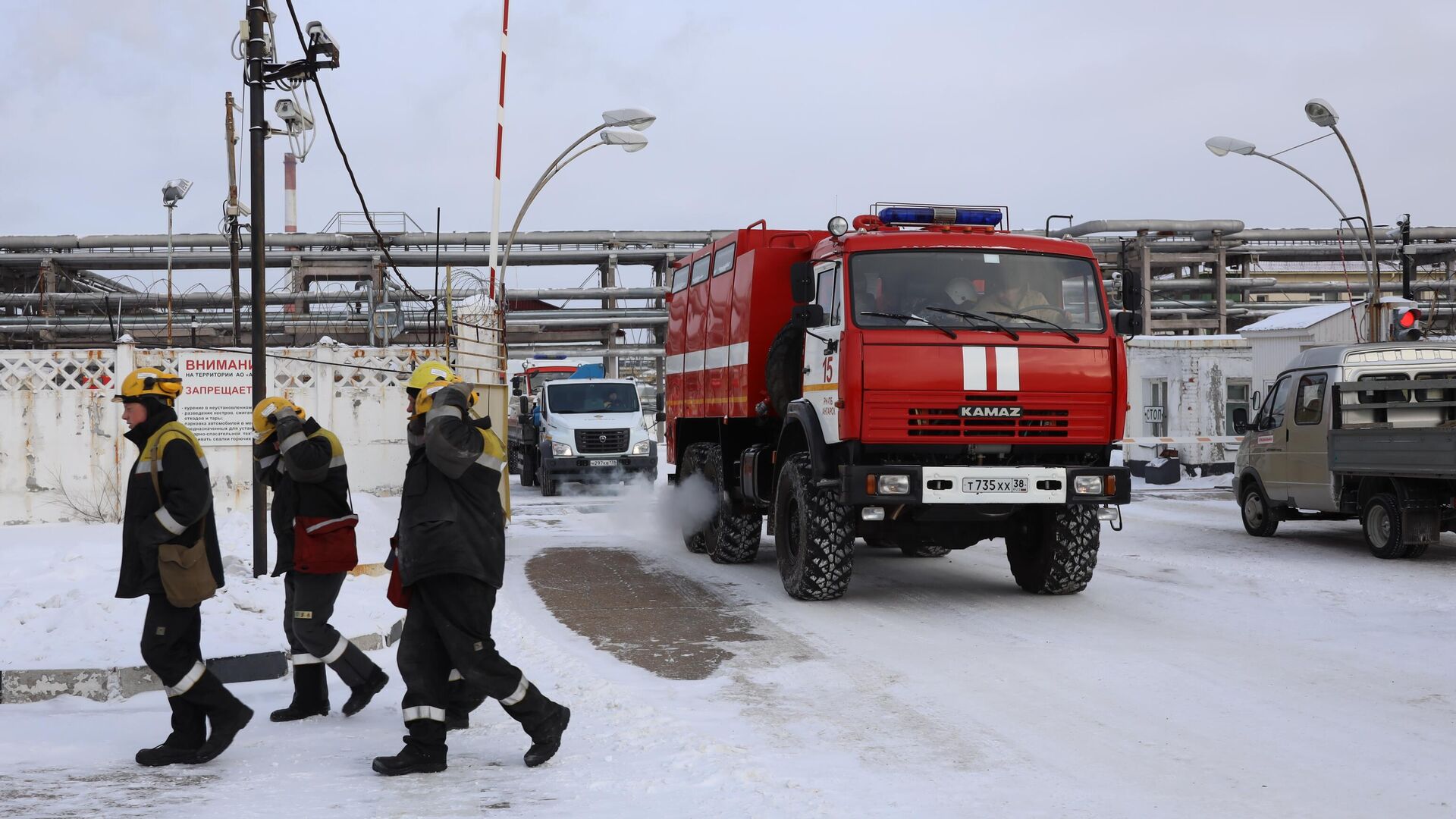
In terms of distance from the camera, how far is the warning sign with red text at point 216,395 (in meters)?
17.2

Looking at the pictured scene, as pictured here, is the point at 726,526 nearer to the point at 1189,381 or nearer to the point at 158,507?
the point at 158,507

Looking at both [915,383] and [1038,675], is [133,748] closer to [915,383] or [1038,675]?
[1038,675]

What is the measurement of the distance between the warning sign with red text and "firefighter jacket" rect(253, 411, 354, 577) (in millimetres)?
11102

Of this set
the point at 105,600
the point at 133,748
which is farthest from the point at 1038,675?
the point at 105,600

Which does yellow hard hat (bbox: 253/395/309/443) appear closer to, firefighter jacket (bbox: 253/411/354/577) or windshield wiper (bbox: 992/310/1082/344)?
firefighter jacket (bbox: 253/411/354/577)

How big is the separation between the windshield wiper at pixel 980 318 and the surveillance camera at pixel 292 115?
6985mm

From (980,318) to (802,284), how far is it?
153 cm

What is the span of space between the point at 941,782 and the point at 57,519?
48.1 feet

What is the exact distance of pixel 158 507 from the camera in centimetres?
596

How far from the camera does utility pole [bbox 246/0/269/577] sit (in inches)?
432

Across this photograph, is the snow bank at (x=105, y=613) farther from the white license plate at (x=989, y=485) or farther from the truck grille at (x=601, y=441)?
the truck grille at (x=601, y=441)

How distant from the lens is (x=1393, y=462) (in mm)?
13508

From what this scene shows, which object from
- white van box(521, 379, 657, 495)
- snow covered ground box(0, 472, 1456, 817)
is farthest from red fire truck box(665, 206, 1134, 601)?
white van box(521, 379, 657, 495)

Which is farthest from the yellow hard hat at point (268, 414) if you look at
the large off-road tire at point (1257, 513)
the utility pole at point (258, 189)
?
the large off-road tire at point (1257, 513)
